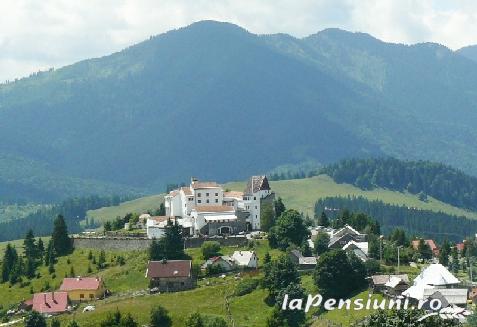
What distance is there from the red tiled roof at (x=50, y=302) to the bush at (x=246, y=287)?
24.0 metres

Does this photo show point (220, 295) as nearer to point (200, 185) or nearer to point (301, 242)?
point (301, 242)

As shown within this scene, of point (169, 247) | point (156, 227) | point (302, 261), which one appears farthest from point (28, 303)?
point (302, 261)

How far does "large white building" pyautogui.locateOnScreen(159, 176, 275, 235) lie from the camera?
132625mm

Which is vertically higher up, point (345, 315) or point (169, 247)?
point (169, 247)

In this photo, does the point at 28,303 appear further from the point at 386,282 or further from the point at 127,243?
the point at 386,282

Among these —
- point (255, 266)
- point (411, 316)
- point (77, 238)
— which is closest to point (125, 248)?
point (77, 238)

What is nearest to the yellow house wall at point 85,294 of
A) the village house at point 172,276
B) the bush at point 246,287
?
the village house at point 172,276

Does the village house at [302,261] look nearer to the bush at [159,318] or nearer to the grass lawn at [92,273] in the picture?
the grass lawn at [92,273]

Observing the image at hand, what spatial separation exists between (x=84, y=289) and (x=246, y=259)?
73.3 ft

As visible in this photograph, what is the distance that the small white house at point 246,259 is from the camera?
11506 centimetres

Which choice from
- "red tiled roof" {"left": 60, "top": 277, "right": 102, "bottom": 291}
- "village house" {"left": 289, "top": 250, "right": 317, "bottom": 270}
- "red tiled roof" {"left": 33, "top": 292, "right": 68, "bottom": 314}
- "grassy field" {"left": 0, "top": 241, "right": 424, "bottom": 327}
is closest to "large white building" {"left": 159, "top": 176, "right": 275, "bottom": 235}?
"grassy field" {"left": 0, "top": 241, "right": 424, "bottom": 327}

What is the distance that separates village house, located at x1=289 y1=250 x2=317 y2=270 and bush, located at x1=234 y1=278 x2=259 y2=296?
309 inches

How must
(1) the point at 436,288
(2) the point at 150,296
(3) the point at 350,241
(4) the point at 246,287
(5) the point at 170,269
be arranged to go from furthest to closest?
(3) the point at 350,241, (5) the point at 170,269, (2) the point at 150,296, (4) the point at 246,287, (1) the point at 436,288

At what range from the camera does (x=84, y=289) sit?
115m
